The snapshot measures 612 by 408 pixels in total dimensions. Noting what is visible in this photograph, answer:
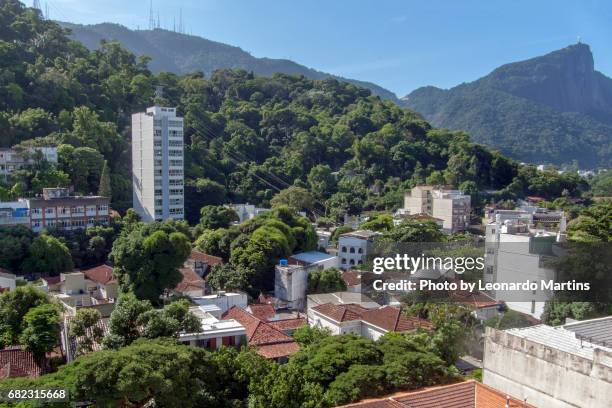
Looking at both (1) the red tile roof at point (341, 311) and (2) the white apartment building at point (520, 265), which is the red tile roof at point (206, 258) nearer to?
(1) the red tile roof at point (341, 311)

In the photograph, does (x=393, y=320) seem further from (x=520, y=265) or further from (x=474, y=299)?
(x=520, y=265)

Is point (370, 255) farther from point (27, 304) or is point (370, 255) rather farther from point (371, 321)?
point (27, 304)

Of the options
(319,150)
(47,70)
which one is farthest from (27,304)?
(319,150)

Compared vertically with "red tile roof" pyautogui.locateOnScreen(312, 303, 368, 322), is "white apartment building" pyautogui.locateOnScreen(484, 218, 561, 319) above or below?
above

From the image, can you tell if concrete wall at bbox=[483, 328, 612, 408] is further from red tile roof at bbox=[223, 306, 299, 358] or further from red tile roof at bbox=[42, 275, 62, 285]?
red tile roof at bbox=[42, 275, 62, 285]

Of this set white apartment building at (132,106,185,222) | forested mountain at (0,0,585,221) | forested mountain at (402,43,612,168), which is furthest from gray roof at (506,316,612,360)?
forested mountain at (402,43,612,168)

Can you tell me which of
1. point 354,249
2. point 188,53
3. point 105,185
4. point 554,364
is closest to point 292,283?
point 354,249
